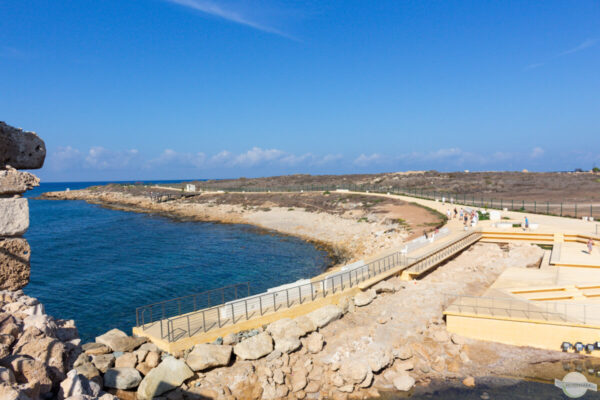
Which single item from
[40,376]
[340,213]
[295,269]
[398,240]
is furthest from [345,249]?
[40,376]

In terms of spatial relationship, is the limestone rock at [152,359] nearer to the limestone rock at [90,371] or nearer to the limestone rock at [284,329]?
the limestone rock at [90,371]

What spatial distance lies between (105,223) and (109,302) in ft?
127

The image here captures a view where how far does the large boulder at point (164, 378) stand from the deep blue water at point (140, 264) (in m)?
7.64

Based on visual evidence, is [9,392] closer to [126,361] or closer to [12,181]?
[12,181]

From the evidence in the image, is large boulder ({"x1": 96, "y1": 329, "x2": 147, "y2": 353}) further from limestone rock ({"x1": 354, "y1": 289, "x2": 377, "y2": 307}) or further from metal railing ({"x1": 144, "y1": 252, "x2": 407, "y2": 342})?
limestone rock ({"x1": 354, "y1": 289, "x2": 377, "y2": 307})

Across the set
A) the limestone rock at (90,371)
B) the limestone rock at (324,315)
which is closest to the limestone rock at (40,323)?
the limestone rock at (90,371)

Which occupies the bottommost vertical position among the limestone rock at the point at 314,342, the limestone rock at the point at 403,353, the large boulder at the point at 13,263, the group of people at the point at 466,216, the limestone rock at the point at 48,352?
the limestone rock at the point at 403,353

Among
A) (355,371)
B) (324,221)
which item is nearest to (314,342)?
(355,371)

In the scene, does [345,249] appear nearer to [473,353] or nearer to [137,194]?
[473,353]

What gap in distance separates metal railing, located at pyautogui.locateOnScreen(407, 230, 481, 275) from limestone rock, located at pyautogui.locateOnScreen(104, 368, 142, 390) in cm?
1486

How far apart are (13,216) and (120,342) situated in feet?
28.6

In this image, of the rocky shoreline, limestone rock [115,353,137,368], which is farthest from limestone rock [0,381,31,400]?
the rocky shoreline

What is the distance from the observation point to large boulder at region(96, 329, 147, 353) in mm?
11703

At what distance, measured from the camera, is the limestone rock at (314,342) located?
44.1ft
